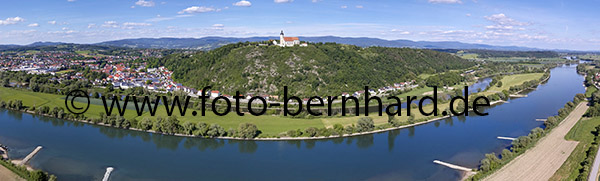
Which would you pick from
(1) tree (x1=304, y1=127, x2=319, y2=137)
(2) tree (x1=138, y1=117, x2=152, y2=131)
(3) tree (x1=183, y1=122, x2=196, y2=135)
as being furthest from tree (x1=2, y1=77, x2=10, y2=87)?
(1) tree (x1=304, y1=127, x2=319, y2=137)

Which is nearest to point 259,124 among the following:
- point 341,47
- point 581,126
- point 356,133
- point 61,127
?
point 356,133

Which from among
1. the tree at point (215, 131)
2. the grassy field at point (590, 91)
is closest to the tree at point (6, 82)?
the tree at point (215, 131)

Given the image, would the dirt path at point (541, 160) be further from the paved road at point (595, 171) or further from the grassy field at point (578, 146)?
the paved road at point (595, 171)

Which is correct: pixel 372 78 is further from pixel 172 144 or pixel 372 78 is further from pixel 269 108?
pixel 172 144

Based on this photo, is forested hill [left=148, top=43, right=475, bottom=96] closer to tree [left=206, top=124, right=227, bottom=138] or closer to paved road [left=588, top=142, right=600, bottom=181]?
tree [left=206, top=124, right=227, bottom=138]

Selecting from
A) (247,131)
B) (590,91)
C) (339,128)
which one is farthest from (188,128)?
(590,91)

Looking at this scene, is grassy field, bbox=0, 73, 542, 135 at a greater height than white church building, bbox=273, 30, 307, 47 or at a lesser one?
lesser
